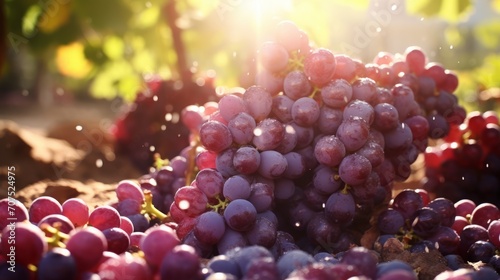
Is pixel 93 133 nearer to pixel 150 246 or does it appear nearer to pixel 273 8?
pixel 273 8

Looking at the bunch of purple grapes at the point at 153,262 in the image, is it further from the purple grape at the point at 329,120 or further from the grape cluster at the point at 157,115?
the grape cluster at the point at 157,115

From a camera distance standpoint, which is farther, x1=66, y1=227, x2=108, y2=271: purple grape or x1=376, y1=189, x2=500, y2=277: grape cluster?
x1=376, y1=189, x2=500, y2=277: grape cluster

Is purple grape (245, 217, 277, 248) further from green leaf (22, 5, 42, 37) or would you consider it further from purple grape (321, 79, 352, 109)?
green leaf (22, 5, 42, 37)

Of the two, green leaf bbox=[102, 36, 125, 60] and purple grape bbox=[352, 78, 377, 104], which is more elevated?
green leaf bbox=[102, 36, 125, 60]

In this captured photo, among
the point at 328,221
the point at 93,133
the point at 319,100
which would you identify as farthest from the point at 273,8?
the point at 328,221

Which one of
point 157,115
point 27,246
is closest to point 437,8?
point 157,115

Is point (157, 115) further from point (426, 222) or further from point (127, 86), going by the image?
point (426, 222)

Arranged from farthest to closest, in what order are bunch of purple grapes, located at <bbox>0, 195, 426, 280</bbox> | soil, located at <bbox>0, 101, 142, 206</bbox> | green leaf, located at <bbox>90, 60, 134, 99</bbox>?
green leaf, located at <bbox>90, 60, 134, 99</bbox> → soil, located at <bbox>0, 101, 142, 206</bbox> → bunch of purple grapes, located at <bbox>0, 195, 426, 280</bbox>

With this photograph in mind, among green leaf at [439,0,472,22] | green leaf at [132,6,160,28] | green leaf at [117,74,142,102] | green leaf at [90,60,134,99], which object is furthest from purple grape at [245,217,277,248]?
green leaf at [90,60,134,99]
